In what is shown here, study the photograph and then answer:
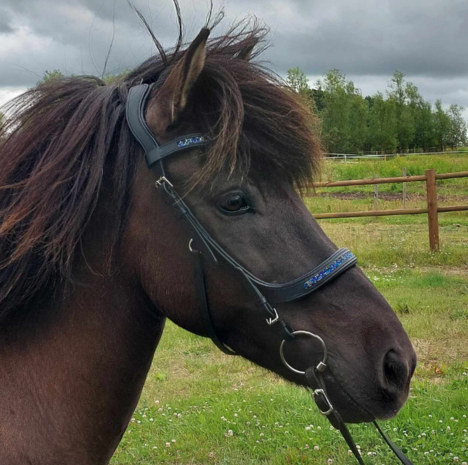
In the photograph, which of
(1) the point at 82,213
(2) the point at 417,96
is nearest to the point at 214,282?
(1) the point at 82,213

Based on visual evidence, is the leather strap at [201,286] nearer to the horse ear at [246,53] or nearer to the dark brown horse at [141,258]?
the dark brown horse at [141,258]

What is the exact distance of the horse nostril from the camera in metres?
1.53

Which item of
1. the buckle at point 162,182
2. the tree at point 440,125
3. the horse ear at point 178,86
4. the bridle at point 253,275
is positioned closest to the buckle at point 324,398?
the bridle at point 253,275

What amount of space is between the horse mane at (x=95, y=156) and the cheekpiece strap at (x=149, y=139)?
4cm

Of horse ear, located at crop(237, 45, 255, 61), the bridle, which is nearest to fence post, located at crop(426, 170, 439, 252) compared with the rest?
horse ear, located at crop(237, 45, 255, 61)

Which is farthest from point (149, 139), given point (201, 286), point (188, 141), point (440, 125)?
point (440, 125)

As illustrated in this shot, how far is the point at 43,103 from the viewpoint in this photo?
1921mm

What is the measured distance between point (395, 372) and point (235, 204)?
688 millimetres

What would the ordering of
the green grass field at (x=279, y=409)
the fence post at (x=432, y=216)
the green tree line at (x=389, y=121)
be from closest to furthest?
the green grass field at (x=279, y=409) → the fence post at (x=432, y=216) → the green tree line at (x=389, y=121)

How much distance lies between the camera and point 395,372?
5.08ft

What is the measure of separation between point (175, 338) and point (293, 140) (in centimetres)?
466

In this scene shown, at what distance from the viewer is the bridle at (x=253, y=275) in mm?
1606

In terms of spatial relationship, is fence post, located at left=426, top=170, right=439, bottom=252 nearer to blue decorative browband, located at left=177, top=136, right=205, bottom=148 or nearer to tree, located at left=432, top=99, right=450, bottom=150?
blue decorative browband, located at left=177, top=136, right=205, bottom=148

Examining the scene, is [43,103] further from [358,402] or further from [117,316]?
[358,402]
